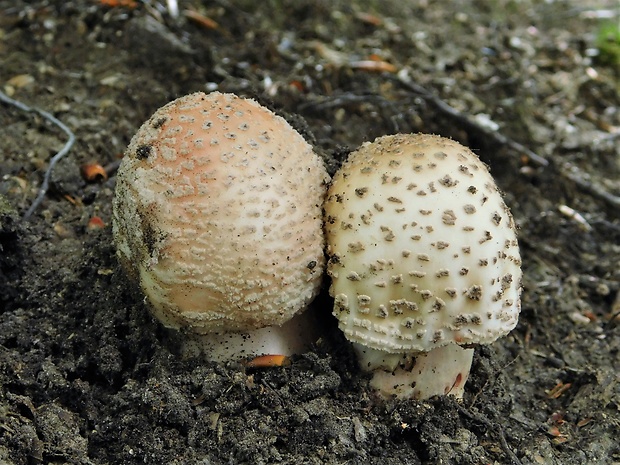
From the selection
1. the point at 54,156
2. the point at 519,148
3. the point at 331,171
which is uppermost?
the point at 331,171

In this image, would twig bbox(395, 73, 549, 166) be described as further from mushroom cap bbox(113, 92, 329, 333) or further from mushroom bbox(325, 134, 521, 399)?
mushroom cap bbox(113, 92, 329, 333)

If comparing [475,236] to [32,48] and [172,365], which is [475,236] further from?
[32,48]

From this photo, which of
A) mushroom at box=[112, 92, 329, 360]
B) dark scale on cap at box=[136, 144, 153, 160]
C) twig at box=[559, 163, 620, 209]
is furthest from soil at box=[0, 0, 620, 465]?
dark scale on cap at box=[136, 144, 153, 160]

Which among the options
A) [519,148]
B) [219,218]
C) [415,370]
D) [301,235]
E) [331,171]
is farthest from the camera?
[519,148]

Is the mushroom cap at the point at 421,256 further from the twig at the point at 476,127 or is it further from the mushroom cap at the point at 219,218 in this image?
the twig at the point at 476,127

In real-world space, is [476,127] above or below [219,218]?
below

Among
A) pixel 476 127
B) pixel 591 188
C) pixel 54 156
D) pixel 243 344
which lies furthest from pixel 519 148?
pixel 54 156

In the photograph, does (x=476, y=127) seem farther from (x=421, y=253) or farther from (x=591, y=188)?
(x=421, y=253)

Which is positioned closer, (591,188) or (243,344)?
(243,344)
